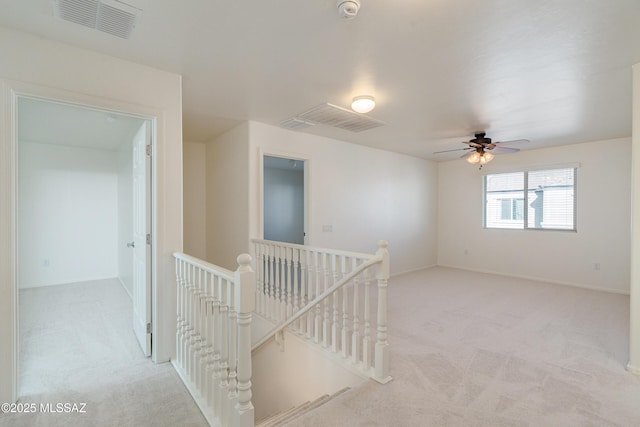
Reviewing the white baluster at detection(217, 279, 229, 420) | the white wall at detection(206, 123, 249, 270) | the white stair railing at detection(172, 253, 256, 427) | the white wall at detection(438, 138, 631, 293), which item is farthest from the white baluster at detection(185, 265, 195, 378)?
the white wall at detection(438, 138, 631, 293)

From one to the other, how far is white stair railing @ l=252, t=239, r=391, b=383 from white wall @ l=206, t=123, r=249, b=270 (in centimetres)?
49

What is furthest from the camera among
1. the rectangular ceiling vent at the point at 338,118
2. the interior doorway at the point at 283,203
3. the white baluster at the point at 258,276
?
the interior doorway at the point at 283,203

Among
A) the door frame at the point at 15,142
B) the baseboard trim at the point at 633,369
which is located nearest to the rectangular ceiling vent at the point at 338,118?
the door frame at the point at 15,142

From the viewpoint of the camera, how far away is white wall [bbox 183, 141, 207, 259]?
4.84 metres

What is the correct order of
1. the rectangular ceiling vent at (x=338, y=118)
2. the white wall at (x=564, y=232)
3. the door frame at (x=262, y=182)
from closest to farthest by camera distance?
Result: the rectangular ceiling vent at (x=338, y=118), the door frame at (x=262, y=182), the white wall at (x=564, y=232)

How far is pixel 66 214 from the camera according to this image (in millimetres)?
5047

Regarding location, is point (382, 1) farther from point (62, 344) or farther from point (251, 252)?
point (62, 344)

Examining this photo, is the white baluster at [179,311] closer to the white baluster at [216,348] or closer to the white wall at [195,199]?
the white baluster at [216,348]

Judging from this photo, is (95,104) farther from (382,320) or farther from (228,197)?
(382,320)

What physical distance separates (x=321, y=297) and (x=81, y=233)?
5109 millimetres

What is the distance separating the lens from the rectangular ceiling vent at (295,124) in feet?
12.3

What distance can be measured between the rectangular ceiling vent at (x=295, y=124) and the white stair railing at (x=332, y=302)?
1.60m

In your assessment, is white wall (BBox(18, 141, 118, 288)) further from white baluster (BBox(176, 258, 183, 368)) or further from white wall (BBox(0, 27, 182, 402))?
white baluster (BBox(176, 258, 183, 368))

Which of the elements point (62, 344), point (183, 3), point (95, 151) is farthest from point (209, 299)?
point (95, 151)
